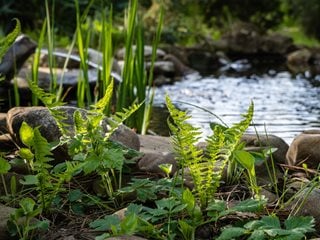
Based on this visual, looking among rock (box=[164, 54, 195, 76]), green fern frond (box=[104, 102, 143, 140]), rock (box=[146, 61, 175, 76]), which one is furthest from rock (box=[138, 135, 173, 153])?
rock (box=[164, 54, 195, 76])

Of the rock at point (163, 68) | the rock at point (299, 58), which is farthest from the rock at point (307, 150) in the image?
the rock at point (299, 58)

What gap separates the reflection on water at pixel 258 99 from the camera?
556 centimetres

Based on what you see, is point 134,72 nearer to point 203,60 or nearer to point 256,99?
point 256,99

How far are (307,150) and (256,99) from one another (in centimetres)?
502

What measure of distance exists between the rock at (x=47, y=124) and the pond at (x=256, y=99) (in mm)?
1976

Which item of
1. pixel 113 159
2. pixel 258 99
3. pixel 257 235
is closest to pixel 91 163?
pixel 113 159

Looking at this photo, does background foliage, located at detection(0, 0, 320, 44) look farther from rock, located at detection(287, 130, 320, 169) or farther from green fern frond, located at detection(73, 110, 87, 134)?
green fern frond, located at detection(73, 110, 87, 134)

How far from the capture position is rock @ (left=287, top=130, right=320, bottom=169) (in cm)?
256

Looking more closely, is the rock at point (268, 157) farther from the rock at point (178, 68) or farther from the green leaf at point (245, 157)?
the rock at point (178, 68)

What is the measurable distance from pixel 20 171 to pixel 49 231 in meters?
0.50

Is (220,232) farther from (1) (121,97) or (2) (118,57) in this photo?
(2) (118,57)

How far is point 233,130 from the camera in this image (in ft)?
6.70

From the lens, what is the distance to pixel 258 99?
753 centimetres

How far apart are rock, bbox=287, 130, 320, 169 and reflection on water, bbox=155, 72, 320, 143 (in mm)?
1906
